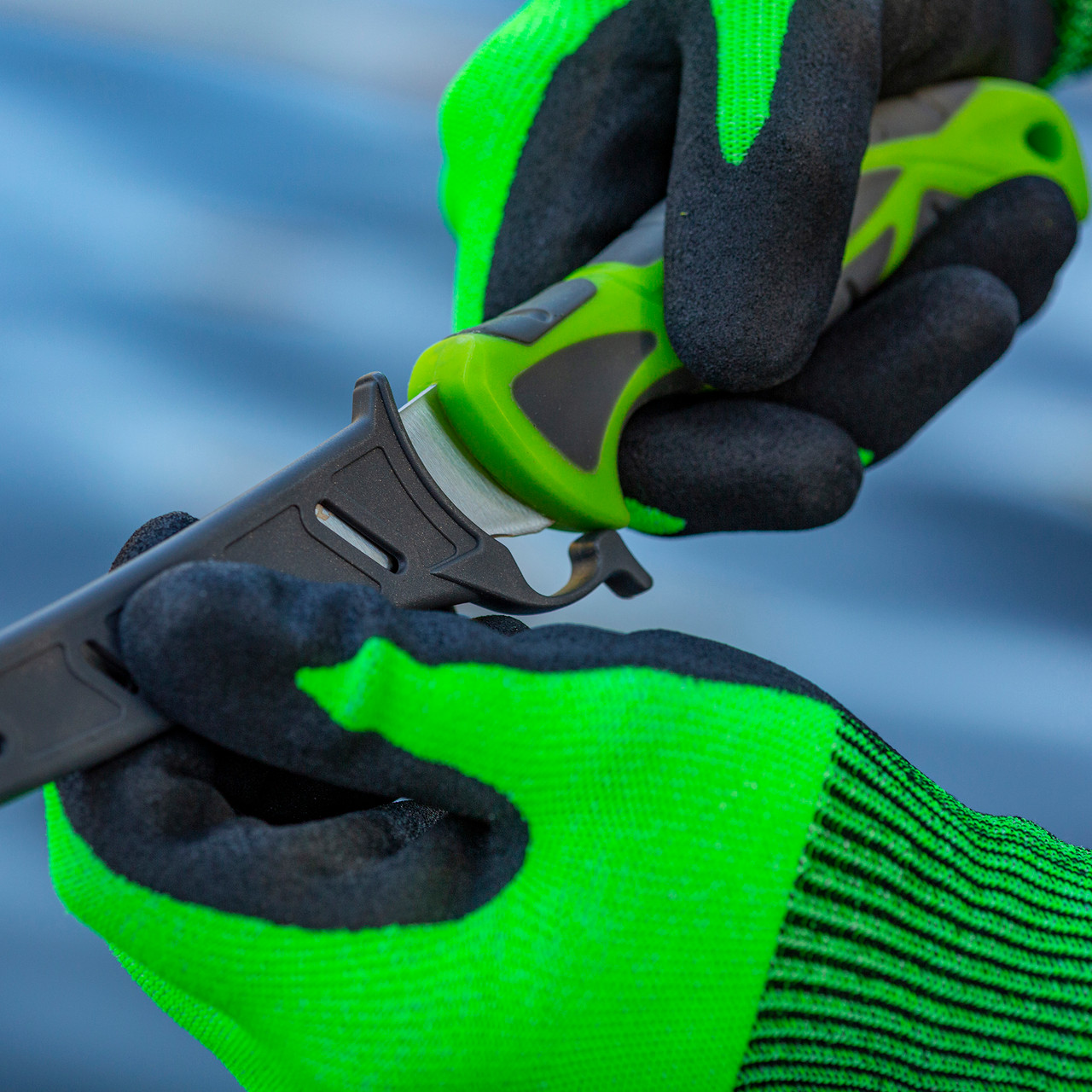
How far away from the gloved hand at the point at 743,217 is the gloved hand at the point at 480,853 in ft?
0.78

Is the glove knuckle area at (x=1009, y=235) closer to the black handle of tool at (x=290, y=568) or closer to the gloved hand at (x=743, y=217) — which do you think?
the gloved hand at (x=743, y=217)

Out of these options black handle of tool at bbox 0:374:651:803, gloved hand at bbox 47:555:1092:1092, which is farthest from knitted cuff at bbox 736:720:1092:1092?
black handle of tool at bbox 0:374:651:803

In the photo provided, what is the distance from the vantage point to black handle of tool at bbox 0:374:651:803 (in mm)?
343

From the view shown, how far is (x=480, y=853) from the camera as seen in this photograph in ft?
1.21

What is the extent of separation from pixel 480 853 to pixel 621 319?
1.04ft

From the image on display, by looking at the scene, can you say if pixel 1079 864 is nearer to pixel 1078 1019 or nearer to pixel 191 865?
pixel 1078 1019

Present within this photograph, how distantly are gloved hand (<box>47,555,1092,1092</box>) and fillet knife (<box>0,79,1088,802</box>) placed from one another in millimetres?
23

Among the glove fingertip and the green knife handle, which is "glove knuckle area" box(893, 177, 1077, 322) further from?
the glove fingertip

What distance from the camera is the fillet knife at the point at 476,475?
351mm

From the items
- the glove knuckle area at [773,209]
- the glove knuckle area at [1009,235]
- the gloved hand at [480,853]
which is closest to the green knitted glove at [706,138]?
the glove knuckle area at [773,209]

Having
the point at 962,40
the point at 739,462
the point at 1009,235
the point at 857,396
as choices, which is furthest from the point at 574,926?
the point at 962,40

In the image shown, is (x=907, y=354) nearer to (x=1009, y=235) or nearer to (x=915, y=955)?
(x=1009, y=235)

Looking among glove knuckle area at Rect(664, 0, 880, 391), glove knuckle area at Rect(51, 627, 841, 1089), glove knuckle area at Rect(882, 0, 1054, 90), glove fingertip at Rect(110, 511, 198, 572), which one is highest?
glove knuckle area at Rect(882, 0, 1054, 90)

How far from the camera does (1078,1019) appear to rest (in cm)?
43
